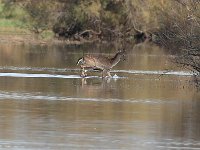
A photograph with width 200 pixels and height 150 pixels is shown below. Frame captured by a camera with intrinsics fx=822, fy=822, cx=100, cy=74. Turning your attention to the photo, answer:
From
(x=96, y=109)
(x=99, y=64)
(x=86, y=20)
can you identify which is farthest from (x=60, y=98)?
(x=86, y=20)

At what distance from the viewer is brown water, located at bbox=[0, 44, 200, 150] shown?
14.0m

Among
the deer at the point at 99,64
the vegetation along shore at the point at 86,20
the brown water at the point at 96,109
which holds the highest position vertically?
the vegetation along shore at the point at 86,20

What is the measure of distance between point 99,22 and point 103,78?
3482 centimetres

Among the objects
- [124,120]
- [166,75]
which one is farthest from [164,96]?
[166,75]

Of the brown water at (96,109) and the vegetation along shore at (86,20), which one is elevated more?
the vegetation along shore at (86,20)

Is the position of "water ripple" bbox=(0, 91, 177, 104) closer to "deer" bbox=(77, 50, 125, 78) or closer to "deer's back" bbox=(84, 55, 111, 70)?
"deer" bbox=(77, 50, 125, 78)

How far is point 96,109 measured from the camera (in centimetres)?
1847

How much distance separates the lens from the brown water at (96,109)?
14.0 m

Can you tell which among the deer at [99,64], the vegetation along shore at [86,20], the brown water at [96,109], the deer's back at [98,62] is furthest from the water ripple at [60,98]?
the vegetation along shore at [86,20]

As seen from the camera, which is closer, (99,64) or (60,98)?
(60,98)

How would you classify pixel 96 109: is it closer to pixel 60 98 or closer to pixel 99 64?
pixel 60 98

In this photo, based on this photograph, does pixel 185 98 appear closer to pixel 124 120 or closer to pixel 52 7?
pixel 124 120

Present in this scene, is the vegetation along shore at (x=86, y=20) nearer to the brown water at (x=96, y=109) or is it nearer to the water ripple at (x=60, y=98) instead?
the brown water at (x=96, y=109)

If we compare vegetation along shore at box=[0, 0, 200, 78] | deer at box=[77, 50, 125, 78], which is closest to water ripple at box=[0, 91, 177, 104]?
deer at box=[77, 50, 125, 78]
